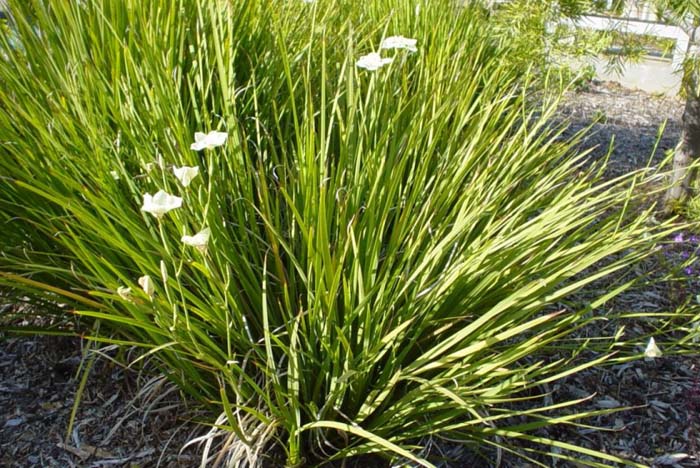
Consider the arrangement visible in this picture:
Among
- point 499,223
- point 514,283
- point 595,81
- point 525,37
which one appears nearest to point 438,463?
point 514,283

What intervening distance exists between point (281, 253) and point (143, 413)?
23.0 inches

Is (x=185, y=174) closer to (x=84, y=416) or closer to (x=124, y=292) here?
(x=124, y=292)

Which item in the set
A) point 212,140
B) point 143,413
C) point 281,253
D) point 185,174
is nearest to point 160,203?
point 185,174

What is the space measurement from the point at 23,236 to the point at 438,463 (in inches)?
51.5

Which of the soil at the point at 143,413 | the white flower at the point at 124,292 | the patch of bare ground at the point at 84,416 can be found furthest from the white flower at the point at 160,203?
the patch of bare ground at the point at 84,416

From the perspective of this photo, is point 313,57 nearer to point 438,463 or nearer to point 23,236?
point 23,236

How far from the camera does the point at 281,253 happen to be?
1908 mm

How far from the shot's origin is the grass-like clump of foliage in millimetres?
1466

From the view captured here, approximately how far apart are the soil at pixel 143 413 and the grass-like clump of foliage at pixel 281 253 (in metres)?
0.11

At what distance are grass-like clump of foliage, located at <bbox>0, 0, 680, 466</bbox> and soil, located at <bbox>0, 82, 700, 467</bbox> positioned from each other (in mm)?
108

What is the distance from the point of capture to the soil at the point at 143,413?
5.71 ft

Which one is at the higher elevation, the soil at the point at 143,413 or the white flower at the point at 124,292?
the white flower at the point at 124,292

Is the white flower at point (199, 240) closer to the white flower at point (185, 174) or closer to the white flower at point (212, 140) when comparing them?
the white flower at point (185, 174)

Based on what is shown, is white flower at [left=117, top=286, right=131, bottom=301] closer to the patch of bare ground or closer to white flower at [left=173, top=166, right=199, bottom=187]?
white flower at [left=173, top=166, right=199, bottom=187]
